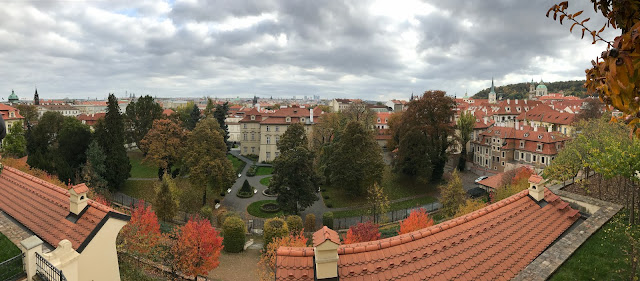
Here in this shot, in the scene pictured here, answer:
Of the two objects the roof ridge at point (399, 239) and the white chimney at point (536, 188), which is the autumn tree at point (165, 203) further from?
the white chimney at point (536, 188)

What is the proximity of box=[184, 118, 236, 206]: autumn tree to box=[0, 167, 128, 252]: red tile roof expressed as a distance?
1559 centimetres

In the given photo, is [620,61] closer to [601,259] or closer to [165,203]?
[601,259]

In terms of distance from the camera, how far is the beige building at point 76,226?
1002 cm

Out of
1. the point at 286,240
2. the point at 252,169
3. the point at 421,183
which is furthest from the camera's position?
the point at 252,169

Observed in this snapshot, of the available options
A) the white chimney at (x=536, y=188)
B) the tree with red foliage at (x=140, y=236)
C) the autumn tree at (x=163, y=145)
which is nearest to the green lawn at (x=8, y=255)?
the tree with red foliage at (x=140, y=236)

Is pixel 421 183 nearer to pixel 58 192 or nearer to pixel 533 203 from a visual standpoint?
pixel 533 203

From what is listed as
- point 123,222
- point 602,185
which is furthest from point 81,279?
point 602,185

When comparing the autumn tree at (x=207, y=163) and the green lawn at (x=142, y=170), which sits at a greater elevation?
the autumn tree at (x=207, y=163)

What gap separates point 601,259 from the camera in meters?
9.33

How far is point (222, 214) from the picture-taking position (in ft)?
87.5

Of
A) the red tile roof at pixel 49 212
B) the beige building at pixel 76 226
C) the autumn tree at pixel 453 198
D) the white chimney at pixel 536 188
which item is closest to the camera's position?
the beige building at pixel 76 226

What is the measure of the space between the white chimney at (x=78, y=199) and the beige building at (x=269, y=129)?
37442mm

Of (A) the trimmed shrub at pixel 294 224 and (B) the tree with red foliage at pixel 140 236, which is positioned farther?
(A) the trimmed shrub at pixel 294 224

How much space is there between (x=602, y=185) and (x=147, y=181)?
38.0 m
